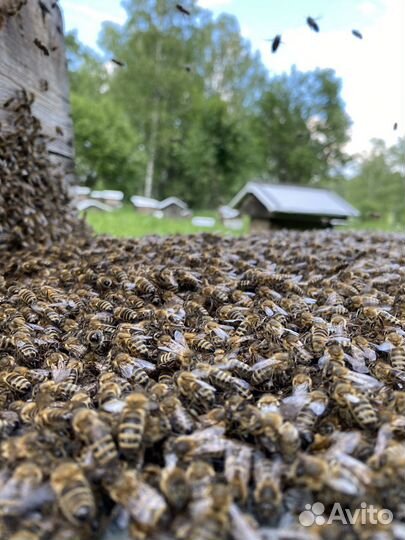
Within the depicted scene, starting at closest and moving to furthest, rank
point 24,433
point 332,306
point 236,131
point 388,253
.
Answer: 1. point 24,433
2. point 332,306
3. point 388,253
4. point 236,131

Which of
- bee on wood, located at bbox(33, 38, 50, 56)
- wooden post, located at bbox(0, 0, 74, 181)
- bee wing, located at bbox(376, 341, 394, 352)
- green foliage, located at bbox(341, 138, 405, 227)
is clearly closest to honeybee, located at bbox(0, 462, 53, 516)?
bee wing, located at bbox(376, 341, 394, 352)

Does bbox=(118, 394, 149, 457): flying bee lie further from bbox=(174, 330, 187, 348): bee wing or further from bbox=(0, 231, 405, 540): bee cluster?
bbox=(174, 330, 187, 348): bee wing

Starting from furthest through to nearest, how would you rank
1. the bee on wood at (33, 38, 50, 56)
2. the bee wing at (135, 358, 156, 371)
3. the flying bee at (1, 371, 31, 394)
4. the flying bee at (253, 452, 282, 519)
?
the bee on wood at (33, 38, 50, 56) → the bee wing at (135, 358, 156, 371) → the flying bee at (1, 371, 31, 394) → the flying bee at (253, 452, 282, 519)

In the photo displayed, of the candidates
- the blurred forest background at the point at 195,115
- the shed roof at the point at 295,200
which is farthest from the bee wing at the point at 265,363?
the blurred forest background at the point at 195,115

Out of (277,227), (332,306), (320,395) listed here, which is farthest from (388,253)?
(277,227)

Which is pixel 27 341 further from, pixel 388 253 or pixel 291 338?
pixel 388 253

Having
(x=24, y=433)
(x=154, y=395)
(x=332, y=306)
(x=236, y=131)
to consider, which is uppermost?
(x=236, y=131)

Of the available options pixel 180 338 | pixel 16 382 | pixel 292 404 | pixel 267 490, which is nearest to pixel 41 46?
pixel 180 338
